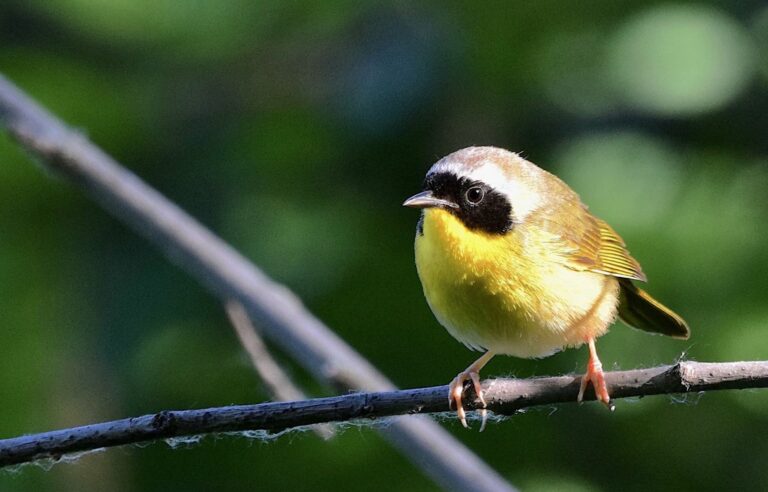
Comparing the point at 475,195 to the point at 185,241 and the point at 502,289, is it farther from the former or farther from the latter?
the point at 185,241

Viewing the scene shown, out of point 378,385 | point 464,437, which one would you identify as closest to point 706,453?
point 464,437

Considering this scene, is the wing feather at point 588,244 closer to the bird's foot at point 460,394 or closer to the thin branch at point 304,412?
the bird's foot at point 460,394

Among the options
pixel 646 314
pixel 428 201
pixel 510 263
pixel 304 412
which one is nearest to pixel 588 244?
pixel 646 314

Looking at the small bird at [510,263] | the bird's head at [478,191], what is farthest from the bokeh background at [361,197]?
the bird's head at [478,191]

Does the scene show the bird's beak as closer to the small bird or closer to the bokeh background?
the small bird

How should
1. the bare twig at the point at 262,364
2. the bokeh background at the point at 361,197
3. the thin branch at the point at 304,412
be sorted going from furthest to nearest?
the bokeh background at the point at 361,197 → the bare twig at the point at 262,364 → the thin branch at the point at 304,412

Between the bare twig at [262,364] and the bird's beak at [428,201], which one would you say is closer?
the bare twig at [262,364]

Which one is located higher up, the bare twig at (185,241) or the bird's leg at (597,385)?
the bare twig at (185,241)
